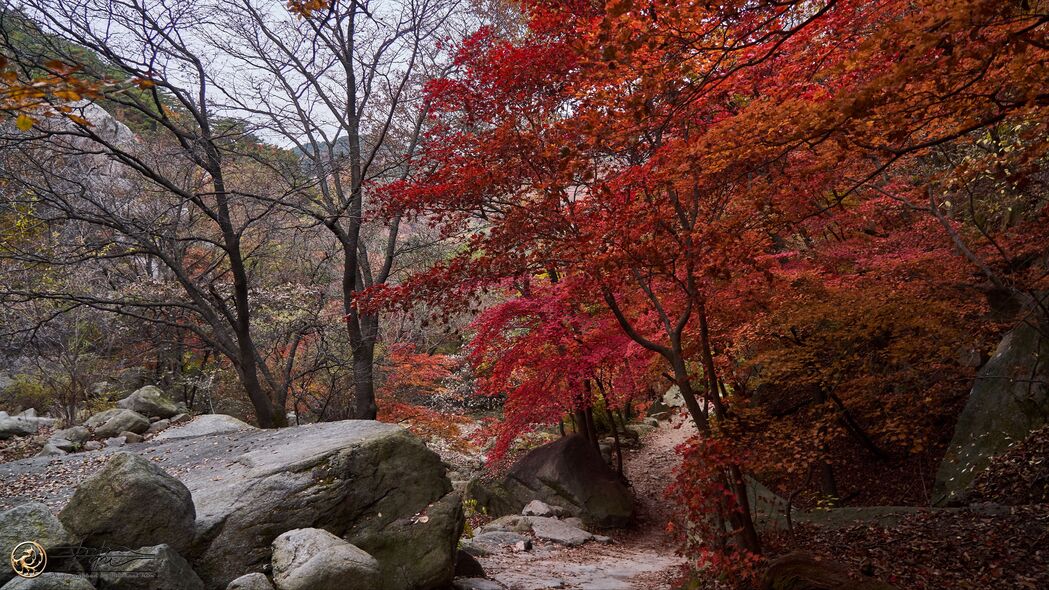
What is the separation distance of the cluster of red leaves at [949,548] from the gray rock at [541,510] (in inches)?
216

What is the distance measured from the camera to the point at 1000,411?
26.8 ft

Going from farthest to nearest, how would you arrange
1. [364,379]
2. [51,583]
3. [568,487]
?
[568,487], [364,379], [51,583]

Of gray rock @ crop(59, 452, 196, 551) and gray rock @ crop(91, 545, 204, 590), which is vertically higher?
gray rock @ crop(59, 452, 196, 551)

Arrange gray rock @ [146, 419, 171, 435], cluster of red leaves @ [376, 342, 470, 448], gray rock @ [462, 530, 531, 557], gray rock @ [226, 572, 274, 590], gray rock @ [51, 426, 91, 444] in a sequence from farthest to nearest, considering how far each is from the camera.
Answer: cluster of red leaves @ [376, 342, 470, 448], gray rock @ [146, 419, 171, 435], gray rock @ [51, 426, 91, 444], gray rock @ [462, 530, 531, 557], gray rock @ [226, 572, 274, 590]

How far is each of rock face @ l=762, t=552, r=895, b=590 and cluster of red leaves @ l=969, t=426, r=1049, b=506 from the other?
3.31 metres

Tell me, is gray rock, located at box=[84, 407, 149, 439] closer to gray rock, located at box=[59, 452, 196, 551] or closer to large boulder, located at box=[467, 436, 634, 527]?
gray rock, located at box=[59, 452, 196, 551]

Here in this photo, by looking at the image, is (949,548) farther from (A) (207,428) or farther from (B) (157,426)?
(B) (157,426)

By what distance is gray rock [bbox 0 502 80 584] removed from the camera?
14.6ft

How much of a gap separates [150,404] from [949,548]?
44.9ft

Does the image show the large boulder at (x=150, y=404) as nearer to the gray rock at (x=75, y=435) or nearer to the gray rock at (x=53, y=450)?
the gray rock at (x=75, y=435)

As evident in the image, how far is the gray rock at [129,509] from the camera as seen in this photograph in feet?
16.5

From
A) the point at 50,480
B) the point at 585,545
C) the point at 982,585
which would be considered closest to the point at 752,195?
the point at 982,585

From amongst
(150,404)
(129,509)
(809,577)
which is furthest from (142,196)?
(809,577)

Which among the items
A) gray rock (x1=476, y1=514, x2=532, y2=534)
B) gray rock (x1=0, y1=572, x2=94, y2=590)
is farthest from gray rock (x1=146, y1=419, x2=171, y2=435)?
gray rock (x1=0, y1=572, x2=94, y2=590)
